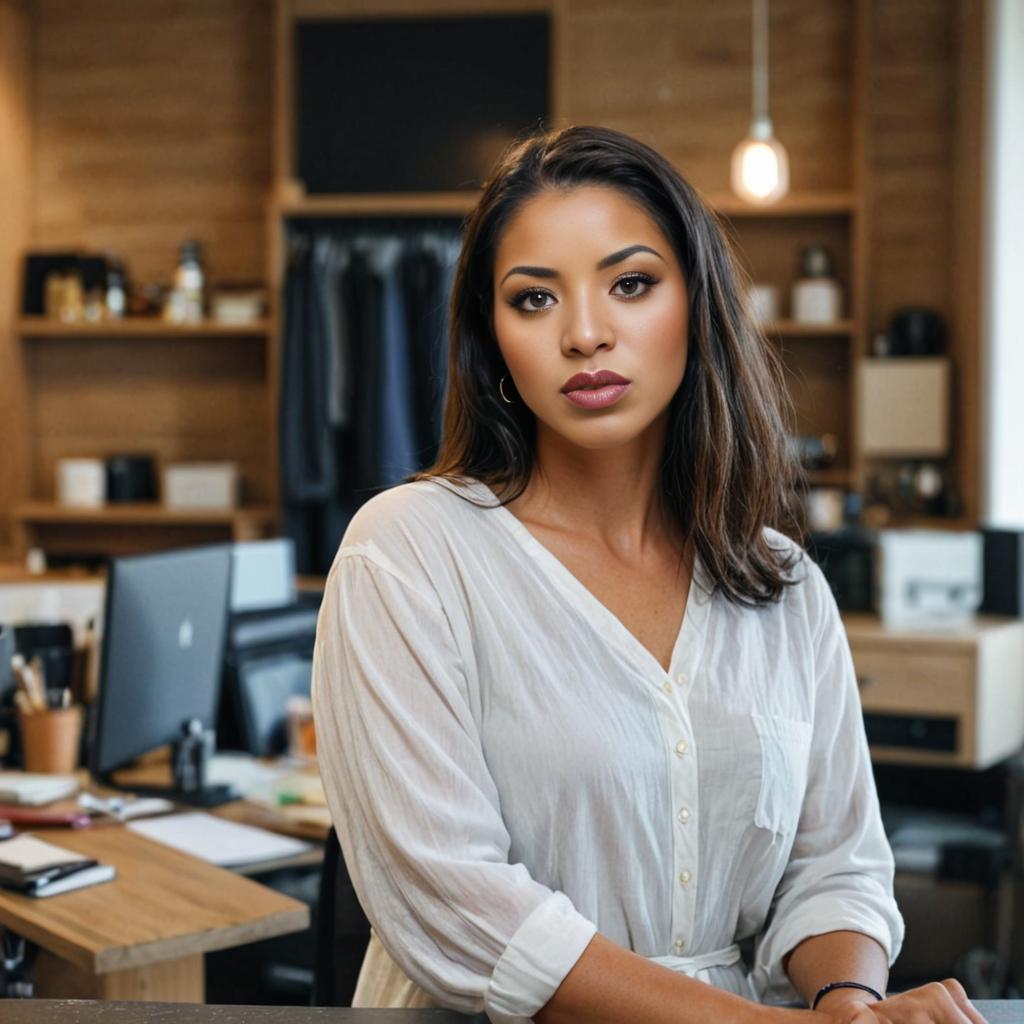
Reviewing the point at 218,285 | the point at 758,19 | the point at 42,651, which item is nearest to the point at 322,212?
the point at 218,285

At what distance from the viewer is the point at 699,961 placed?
1.35 metres

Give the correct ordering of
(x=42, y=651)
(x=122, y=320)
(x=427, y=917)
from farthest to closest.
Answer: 1. (x=122, y=320)
2. (x=42, y=651)
3. (x=427, y=917)

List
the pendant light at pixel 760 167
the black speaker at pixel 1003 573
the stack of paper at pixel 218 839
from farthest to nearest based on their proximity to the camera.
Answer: the pendant light at pixel 760 167 → the black speaker at pixel 1003 573 → the stack of paper at pixel 218 839

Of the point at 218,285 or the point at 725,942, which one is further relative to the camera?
the point at 218,285

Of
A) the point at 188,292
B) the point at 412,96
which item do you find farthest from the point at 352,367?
the point at 412,96

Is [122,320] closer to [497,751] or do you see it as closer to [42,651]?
[42,651]

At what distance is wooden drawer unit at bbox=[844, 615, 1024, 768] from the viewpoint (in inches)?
156

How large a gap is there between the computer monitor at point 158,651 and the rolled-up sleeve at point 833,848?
4.32 feet

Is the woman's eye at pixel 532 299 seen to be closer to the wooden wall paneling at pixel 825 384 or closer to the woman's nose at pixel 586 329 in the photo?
the woman's nose at pixel 586 329

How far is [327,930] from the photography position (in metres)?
1.62

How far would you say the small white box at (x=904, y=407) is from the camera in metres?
5.19

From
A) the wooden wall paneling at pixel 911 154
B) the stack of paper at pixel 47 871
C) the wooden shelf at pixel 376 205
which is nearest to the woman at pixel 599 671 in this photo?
the stack of paper at pixel 47 871

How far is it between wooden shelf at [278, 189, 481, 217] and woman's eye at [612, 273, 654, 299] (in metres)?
4.13

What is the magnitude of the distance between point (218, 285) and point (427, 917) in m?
4.93
